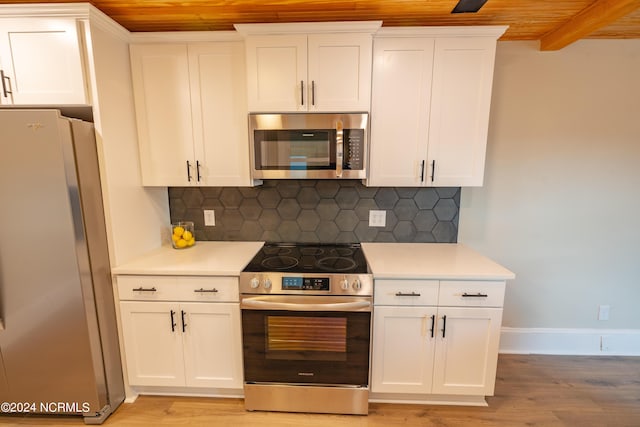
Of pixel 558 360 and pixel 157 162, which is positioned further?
pixel 558 360

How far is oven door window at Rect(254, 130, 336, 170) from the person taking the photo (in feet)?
5.91

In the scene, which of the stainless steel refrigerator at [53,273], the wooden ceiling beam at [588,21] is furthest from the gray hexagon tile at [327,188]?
the wooden ceiling beam at [588,21]

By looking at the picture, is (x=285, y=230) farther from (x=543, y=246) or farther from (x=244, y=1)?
(x=543, y=246)

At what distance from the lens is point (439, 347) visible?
172 cm

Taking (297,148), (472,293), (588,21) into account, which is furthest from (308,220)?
(588,21)

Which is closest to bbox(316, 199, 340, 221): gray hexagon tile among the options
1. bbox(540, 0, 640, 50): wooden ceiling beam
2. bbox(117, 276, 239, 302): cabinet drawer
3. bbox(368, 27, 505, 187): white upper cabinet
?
bbox(368, 27, 505, 187): white upper cabinet

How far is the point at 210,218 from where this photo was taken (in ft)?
7.55

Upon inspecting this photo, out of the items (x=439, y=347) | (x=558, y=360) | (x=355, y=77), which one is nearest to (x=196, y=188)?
(x=355, y=77)

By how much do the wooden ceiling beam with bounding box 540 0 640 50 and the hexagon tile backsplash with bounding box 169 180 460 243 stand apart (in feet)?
3.73

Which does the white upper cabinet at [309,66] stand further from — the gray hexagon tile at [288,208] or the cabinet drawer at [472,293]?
the cabinet drawer at [472,293]

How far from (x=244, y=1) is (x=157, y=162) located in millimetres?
1152

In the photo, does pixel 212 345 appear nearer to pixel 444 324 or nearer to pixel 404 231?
pixel 444 324

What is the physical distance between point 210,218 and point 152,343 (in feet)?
3.10

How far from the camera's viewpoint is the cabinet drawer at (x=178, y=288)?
5.60 ft
